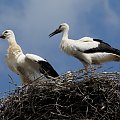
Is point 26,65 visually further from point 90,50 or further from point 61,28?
point 61,28

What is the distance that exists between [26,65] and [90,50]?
1.43 m

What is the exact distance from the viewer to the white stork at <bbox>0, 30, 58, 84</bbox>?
13766mm

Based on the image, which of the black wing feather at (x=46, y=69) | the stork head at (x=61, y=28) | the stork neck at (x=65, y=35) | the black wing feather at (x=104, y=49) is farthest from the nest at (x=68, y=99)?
the stork head at (x=61, y=28)

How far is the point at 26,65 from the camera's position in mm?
13992

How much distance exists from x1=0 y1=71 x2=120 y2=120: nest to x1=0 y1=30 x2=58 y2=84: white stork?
2.08 meters

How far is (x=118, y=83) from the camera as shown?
11.2 metres

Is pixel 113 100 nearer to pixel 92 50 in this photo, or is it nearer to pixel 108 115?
pixel 108 115

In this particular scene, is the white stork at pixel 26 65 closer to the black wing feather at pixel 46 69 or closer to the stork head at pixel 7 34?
the black wing feather at pixel 46 69

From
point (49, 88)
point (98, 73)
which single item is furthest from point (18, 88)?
point (98, 73)

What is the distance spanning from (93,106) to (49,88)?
75 cm

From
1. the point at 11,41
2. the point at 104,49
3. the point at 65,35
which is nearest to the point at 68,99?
the point at 104,49

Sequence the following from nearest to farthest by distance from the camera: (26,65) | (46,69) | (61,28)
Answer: (46,69) < (26,65) < (61,28)

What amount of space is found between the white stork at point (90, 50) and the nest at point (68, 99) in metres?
3.16

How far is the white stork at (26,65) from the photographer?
1377cm
